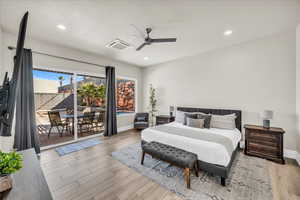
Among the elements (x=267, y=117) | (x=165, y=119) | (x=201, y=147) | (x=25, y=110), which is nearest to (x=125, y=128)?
(x=165, y=119)

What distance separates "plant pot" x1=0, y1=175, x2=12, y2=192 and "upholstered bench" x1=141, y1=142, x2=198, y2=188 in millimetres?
1841

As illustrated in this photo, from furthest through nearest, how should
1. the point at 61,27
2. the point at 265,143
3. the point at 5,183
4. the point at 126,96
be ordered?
the point at 126,96, the point at 265,143, the point at 61,27, the point at 5,183

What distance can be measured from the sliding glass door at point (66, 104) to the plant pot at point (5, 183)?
10.0ft

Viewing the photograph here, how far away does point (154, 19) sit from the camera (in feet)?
7.69

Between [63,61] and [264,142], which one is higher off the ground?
[63,61]

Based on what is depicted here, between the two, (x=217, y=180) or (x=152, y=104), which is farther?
(x=152, y=104)

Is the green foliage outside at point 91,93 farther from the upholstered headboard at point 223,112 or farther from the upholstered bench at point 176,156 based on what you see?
the upholstered headboard at point 223,112

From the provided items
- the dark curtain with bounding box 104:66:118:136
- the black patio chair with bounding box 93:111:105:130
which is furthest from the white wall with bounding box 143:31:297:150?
the black patio chair with bounding box 93:111:105:130

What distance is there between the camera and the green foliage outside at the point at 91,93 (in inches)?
172

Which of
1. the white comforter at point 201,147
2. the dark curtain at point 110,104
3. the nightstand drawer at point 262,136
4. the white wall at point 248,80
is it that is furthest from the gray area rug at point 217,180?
the dark curtain at point 110,104

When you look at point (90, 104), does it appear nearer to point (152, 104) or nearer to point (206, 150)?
point (152, 104)

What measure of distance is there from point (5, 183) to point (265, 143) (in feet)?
14.0

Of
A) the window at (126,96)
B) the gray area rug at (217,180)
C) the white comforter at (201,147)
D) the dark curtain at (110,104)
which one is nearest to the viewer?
the gray area rug at (217,180)

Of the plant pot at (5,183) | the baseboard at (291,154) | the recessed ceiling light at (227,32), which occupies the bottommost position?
the baseboard at (291,154)
